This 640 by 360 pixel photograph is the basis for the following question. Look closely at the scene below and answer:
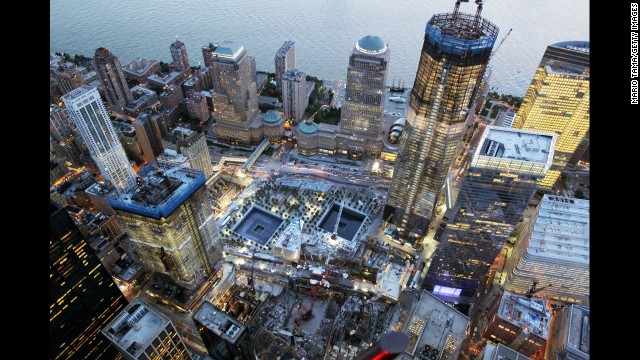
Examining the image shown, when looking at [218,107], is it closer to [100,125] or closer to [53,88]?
[100,125]

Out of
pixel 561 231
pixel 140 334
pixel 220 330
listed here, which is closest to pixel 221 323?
pixel 220 330

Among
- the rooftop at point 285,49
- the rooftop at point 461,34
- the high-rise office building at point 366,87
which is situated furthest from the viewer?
the rooftop at point 285,49

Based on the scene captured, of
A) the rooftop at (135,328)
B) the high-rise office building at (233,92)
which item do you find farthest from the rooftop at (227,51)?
the rooftop at (135,328)

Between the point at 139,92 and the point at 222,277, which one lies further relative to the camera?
the point at 139,92

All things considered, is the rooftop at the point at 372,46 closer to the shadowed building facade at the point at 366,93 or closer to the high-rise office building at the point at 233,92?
the shadowed building facade at the point at 366,93
